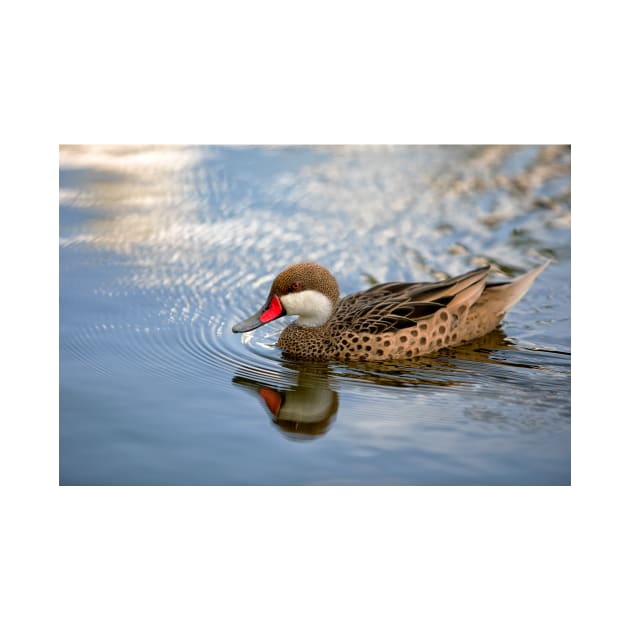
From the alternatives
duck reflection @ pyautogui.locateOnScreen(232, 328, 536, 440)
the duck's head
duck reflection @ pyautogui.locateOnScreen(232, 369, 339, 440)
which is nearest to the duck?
the duck's head

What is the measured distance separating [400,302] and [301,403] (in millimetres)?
1461

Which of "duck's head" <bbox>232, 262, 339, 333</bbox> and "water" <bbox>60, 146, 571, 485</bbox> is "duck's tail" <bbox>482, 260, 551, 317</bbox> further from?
"duck's head" <bbox>232, 262, 339, 333</bbox>

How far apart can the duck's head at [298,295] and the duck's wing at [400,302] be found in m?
0.22

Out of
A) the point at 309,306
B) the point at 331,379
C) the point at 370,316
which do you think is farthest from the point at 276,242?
the point at 331,379

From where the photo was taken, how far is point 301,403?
6844 mm

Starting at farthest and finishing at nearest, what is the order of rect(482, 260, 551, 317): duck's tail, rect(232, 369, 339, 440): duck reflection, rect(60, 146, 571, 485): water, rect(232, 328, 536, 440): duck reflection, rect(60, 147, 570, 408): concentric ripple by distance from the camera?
1. rect(482, 260, 551, 317): duck's tail
2. rect(60, 147, 570, 408): concentric ripple
3. rect(232, 328, 536, 440): duck reflection
4. rect(232, 369, 339, 440): duck reflection
5. rect(60, 146, 571, 485): water

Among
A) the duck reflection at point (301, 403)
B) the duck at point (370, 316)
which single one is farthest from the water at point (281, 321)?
the duck at point (370, 316)

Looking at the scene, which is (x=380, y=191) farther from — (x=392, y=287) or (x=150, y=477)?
(x=150, y=477)

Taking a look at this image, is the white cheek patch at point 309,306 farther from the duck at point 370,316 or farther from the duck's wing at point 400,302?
the duck's wing at point 400,302

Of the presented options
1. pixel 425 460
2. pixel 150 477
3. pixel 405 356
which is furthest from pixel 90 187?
pixel 425 460

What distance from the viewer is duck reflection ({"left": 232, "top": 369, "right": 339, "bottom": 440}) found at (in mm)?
6387

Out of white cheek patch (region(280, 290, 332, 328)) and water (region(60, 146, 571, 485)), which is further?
white cheek patch (region(280, 290, 332, 328))

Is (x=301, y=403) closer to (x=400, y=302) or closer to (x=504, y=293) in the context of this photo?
(x=400, y=302)

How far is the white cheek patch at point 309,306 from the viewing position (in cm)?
770
